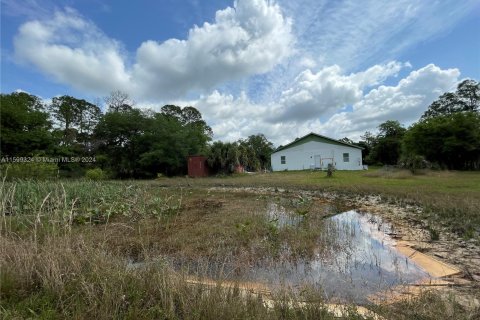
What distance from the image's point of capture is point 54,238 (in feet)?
11.0

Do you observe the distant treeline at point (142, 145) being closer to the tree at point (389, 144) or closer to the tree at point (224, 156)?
the tree at point (224, 156)

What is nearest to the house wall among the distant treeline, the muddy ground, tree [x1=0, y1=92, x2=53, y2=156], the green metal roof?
the green metal roof

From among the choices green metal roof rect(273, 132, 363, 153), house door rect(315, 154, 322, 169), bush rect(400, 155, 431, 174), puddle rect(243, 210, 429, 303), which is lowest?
puddle rect(243, 210, 429, 303)

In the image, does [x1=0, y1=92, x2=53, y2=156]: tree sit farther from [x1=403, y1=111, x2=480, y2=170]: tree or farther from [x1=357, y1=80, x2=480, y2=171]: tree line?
[x1=403, y1=111, x2=480, y2=170]: tree

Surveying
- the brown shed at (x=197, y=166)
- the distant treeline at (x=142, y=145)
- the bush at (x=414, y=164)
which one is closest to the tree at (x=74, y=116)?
the distant treeline at (x=142, y=145)

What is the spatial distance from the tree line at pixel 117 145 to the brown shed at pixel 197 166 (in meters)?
0.95

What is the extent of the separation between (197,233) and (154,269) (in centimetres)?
265

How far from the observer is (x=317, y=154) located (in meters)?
32.1

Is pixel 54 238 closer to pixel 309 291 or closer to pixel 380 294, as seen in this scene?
pixel 309 291

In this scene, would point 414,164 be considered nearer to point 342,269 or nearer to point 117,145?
point 342,269

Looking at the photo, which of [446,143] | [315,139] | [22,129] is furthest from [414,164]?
[22,129]

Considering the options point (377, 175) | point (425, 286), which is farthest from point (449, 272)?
point (377, 175)

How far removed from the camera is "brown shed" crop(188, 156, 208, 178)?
27.1 meters

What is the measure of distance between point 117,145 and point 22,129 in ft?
27.6
